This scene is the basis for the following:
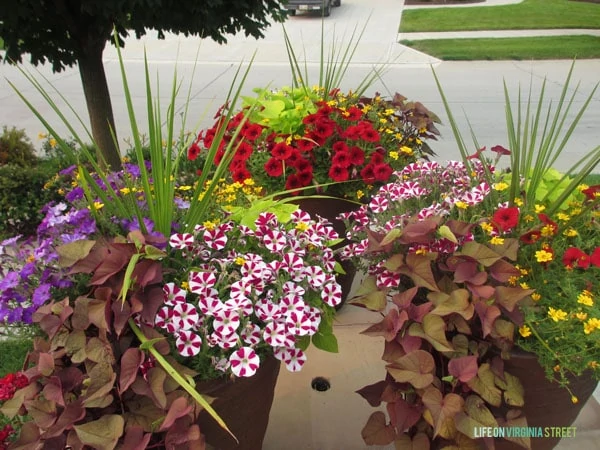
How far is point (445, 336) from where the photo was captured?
1486mm

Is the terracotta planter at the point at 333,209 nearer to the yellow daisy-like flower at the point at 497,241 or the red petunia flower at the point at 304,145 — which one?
the red petunia flower at the point at 304,145

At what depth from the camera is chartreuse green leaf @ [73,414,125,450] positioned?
4.06 feet

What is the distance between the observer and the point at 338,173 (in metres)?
2.40

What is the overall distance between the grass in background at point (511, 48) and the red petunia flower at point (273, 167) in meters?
8.14

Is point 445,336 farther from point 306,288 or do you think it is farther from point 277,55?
point 277,55

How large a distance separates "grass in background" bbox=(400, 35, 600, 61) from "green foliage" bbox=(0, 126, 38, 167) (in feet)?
25.6

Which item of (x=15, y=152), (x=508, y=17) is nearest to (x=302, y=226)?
(x=15, y=152)

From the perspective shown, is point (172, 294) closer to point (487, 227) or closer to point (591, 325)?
point (487, 227)

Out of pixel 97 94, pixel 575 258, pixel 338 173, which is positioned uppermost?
pixel 575 258

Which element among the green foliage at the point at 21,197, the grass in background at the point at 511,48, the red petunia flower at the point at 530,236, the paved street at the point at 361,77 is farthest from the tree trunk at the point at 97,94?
the grass in background at the point at 511,48

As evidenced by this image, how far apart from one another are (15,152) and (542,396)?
386 centimetres

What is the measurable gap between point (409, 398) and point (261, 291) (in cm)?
52

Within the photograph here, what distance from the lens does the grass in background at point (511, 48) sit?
9.84 metres

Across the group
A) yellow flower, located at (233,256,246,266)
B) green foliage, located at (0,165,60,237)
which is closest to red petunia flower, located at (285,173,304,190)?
yellow flower, located at (233,256,246,266)
